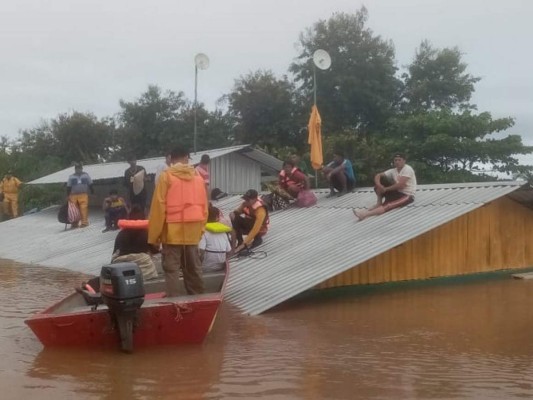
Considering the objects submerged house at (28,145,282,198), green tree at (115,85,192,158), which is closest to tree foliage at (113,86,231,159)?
green tree at (115,85,192,158)

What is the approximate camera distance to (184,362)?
23.3 ft

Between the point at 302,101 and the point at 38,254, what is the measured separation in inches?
847

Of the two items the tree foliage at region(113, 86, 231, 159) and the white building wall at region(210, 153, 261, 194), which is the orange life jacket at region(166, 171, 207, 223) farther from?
the tree foliage at region(113, 86, 231, 159)

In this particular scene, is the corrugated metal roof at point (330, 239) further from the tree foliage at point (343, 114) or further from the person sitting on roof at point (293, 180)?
the tree foliage at point (343, 114)

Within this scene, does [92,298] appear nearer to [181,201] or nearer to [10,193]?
[181,201]

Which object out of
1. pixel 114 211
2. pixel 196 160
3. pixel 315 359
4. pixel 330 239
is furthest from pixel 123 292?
pixel 196 160

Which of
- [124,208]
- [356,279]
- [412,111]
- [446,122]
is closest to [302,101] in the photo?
[412,111]

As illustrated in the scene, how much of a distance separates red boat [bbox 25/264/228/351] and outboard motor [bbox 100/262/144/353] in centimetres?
7

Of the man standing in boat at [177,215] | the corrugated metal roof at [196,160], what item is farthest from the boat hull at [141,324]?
the corrugated metal roof at [196,160]

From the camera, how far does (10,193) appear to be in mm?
26875

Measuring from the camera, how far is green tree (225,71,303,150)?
36.4m

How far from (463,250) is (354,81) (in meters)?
23.9

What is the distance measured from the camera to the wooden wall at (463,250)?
1185cm

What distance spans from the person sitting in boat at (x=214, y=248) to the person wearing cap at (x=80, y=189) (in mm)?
9746
